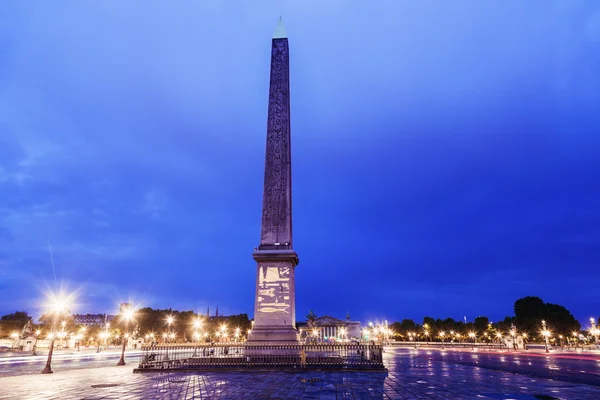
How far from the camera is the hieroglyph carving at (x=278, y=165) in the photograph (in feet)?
67.0

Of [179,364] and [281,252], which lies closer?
[179,364]

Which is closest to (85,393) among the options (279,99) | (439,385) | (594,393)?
(439,385)

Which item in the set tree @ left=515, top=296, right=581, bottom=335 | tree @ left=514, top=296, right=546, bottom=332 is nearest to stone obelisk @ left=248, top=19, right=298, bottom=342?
tree @ left=515, top=296, right=581, bottom=335

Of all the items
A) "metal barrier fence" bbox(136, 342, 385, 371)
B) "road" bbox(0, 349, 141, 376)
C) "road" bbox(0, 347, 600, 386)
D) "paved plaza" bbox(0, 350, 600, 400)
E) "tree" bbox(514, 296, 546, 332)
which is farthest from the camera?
"tree" bbox(514, 296, 546, 332)

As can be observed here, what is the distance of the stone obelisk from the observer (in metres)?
18.8

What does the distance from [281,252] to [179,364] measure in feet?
22.8

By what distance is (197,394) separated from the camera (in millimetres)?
9422

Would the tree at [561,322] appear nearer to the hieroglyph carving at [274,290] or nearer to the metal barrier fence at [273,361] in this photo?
the metal barrier fence at [273,361]

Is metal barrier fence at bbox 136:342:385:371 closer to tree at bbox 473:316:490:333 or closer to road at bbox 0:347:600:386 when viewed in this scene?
road at bbox 0:347:600:386

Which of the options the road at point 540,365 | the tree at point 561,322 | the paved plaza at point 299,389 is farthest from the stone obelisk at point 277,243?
the tree at point 561,322

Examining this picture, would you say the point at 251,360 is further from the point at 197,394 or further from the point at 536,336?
the point at 536,336

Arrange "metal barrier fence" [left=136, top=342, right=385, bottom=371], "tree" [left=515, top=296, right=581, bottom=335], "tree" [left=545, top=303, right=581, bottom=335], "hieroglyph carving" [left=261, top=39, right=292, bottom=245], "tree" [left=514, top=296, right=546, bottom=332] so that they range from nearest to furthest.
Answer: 1. "metal barrier fence" [left=136, top=342, right=385, bottom=371]
2. "hieroglyph carving" [left=261, top=39, right=292, bottom=245]
3. "tree" [left=545, top=303, right=581, bottom=335]
4. "tree" [left=515, top=296, right=581, bottom=335]
5. "tree" [left=514, top=296, right=546, bottom=332]

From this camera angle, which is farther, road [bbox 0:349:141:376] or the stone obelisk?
the stone obelisk

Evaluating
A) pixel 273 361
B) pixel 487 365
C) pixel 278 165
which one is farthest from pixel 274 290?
pixel 487 365
